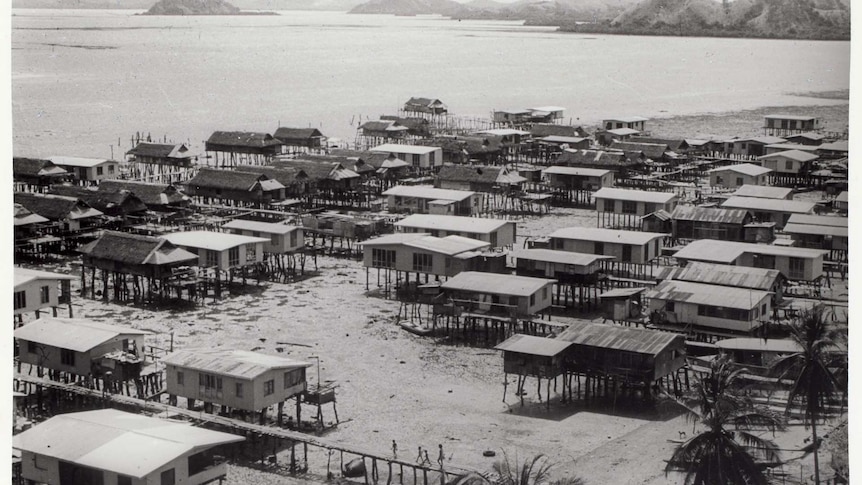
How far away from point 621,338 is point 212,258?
17772 mm

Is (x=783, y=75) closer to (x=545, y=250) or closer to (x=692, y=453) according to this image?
(x=545, y=250)

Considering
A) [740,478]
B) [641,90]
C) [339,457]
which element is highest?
[641,90]

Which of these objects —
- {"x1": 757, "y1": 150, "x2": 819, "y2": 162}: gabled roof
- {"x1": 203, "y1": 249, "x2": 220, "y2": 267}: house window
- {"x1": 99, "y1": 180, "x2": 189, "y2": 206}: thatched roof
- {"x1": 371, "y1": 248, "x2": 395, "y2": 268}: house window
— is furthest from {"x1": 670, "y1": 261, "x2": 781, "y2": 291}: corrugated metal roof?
{"x1": 757, "y1": 150, "x2": 819, "y2": 162}: gabled roof

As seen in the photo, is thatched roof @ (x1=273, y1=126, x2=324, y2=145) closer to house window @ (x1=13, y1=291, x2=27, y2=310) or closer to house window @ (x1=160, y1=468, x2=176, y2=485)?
house window @ (x1=13, y1=291, x2=27, y2=310)

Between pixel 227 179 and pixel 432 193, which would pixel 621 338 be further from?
pixel 227 179

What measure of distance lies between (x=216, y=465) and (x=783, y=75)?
13165 centimetres

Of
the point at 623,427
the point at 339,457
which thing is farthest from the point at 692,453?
the point at 339,457

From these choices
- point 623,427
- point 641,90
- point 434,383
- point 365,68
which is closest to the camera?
point 623,427

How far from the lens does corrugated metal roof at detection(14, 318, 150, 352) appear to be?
94.9 ft

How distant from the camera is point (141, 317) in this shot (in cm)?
3675

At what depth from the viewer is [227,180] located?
178 feet

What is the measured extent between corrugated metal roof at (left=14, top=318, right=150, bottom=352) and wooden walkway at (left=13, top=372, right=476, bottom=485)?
1.28m

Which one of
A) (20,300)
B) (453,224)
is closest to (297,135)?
(453,224)

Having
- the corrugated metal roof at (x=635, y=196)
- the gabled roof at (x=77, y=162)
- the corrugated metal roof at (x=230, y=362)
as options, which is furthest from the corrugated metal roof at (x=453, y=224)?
the gabled roof at (x=77, y=162)
